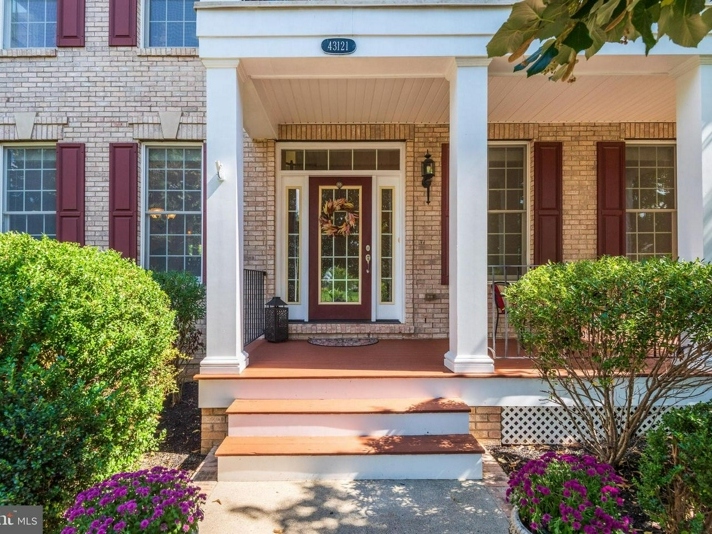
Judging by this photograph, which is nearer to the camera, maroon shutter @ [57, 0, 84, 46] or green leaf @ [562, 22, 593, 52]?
green leaf @ [562, 22, 593, 52]

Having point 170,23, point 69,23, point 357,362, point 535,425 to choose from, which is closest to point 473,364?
point 535,425

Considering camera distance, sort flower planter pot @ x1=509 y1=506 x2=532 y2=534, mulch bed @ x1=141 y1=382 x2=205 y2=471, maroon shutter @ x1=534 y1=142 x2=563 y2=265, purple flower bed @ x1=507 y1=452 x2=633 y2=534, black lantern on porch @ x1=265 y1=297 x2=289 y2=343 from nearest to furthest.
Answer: purple flower bed @ x1=507 y1=452 x2=633 y2=534 < flower planter pot @ x1=509 y1=506 x2=532 y2=534 < mulch bed @ x1=141 y1=382 x2=205 y2=471 < black lantern on porch @ x1=265 y1=297 x2=289 y2=343 < maroon shutter @ x1=534 y1=142 x2=563 y2=265

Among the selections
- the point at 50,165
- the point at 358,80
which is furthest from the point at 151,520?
the point at 50,165

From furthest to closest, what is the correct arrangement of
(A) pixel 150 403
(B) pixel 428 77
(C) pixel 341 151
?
(C) pixel 341 151 → (B) pixel 428 77 → (A) pixel 150 403

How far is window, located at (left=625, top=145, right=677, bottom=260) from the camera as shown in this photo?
602 cm

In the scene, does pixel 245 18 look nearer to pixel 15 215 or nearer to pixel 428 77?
pixel 428 77

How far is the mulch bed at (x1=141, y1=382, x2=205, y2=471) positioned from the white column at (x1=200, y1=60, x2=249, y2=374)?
31.7 inches

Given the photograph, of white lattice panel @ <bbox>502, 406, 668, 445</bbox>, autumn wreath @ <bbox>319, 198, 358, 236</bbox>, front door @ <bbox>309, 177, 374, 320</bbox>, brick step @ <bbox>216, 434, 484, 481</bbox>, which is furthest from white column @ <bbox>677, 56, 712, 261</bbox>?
autumn wreath @ <bbox>319, 198, 358, 236</bbox>

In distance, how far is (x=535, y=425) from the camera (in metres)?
3.89

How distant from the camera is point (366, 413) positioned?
137 inches

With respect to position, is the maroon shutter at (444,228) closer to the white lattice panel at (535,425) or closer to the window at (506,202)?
the window at (506,202)

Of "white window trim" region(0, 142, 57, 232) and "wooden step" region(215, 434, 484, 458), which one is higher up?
"white window trim" region(0, 142, 57, 232)

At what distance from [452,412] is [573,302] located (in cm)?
128

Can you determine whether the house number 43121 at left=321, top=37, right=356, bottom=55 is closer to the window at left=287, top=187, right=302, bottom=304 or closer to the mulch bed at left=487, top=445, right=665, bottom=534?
the window at left=287, top=187, right=302, bottom=304
